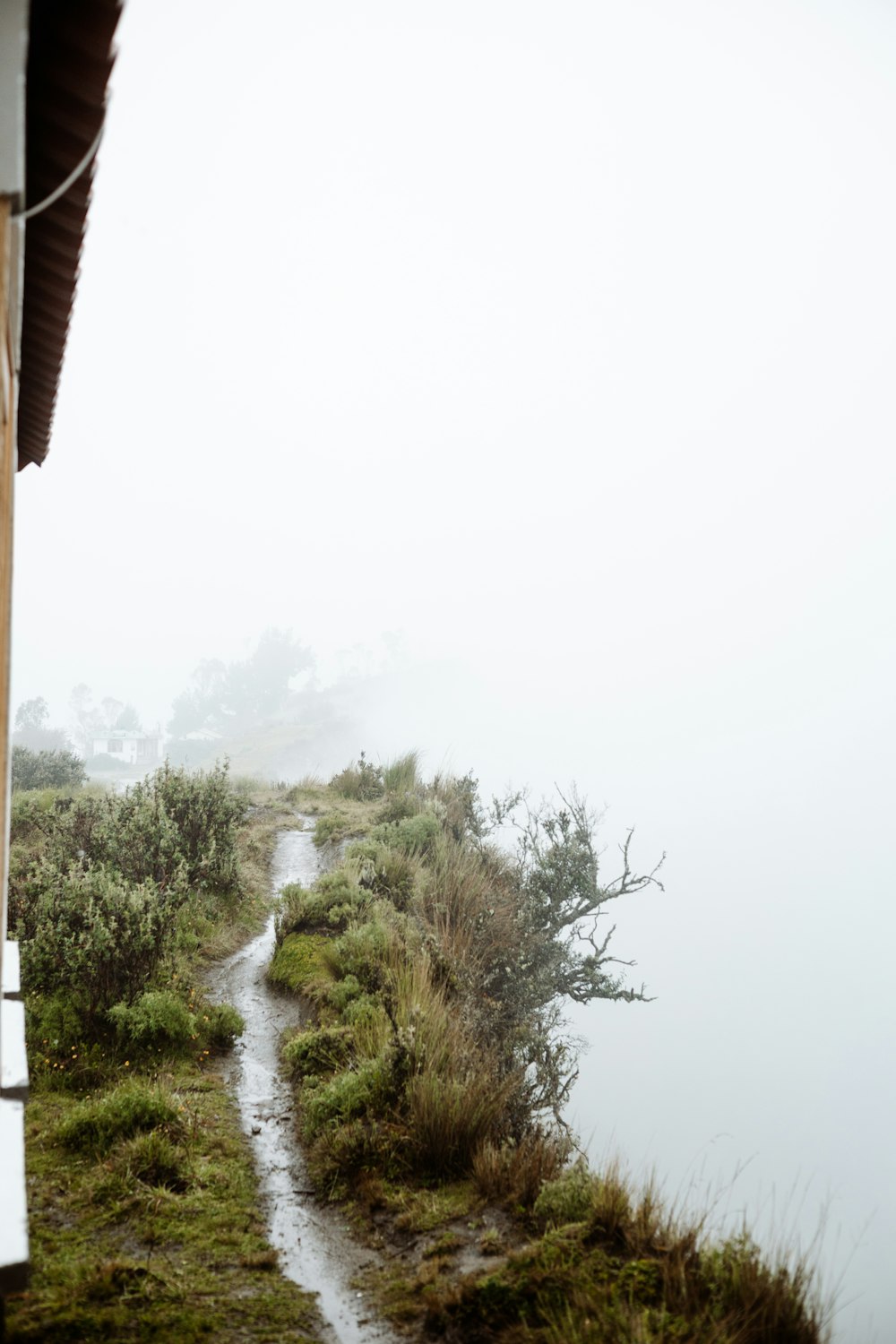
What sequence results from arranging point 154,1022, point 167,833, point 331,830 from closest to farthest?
1. point 154,1022
2. point 167,833
3. point 331,830

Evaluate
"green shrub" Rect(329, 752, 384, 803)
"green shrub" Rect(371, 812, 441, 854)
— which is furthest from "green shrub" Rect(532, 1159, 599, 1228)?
"green shrub" Rect(329, 752, 384, 803)

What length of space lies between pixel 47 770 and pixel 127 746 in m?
47.8

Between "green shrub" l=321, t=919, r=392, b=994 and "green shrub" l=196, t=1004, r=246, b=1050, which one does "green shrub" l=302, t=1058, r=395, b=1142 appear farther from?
"green shrub" l=321, t=919, r=392, b=994

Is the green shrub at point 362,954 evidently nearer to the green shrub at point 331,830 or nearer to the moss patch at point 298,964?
the moss patch at point 298,964

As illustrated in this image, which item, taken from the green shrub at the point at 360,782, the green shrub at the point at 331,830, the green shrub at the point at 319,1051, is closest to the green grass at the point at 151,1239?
the green shrub at the point at 319,1051

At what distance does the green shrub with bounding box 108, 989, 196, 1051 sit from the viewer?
586 centimetres

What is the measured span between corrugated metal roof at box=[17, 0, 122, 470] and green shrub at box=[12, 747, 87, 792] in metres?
16.1

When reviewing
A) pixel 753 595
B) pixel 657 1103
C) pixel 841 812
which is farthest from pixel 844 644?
pixel 657 1103

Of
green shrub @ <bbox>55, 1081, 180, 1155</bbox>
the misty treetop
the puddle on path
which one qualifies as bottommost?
the puddle on path

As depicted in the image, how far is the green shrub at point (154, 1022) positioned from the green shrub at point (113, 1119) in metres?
0.91

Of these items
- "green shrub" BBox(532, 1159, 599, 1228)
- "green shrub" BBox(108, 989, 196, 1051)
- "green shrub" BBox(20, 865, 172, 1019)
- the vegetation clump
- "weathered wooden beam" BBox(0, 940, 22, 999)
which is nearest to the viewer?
the vegetation clump

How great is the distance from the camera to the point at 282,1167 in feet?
16.0

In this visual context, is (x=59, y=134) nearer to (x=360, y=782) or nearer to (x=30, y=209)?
(x=30, y=209)

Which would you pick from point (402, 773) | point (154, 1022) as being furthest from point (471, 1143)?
point (402, 773)
